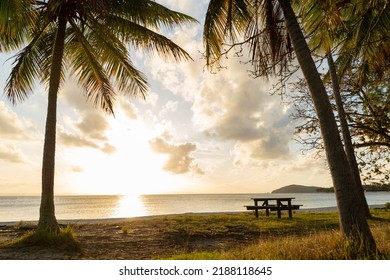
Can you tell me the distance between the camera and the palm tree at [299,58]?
4930 mm

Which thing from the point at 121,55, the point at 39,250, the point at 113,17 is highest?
the point at 113,17

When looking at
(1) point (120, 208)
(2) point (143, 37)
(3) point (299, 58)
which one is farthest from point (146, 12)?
(1) point (120, 208)

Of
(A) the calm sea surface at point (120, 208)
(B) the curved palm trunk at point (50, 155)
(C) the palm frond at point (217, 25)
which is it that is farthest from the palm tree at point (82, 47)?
(A) the calm sea surface at point (120, 208)

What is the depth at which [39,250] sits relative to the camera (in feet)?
25.0

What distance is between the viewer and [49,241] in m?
8.14

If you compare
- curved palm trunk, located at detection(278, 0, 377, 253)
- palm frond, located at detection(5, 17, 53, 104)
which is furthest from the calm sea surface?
curved palm trunk, located at detection(278, 0, 377, 253)

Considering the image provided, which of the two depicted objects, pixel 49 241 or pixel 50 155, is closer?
pixel 49 241

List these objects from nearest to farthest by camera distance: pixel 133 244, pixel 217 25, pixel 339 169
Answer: pixel 339 169
pixel 217 25
pixel 133 244

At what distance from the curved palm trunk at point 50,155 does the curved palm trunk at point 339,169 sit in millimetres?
Answer: 7206

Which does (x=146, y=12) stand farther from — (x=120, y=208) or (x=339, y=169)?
(x=120, y=208)
